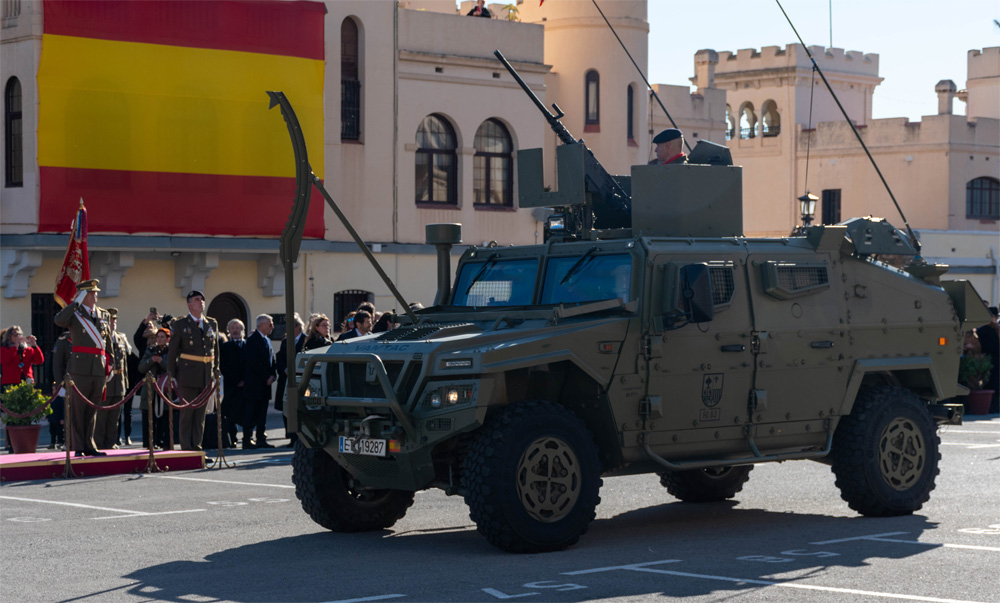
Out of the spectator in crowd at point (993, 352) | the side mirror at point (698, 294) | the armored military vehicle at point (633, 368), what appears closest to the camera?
the armored military vehicle at point (633, 368)

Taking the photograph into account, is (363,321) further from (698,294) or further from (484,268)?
(698,294)

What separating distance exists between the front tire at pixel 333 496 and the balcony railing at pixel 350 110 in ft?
59.9

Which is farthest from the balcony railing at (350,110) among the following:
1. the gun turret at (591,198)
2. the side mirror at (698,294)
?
the side mirror at (698,294)

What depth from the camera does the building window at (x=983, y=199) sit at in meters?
53.8

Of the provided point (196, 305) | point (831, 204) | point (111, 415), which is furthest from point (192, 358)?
point (831, 204)

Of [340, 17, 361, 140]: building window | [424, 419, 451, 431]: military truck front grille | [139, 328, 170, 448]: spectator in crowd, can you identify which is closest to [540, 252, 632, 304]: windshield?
[424, 419, 451, 431]: military truck front grille

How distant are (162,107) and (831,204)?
112 feet

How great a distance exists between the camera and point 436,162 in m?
31.7

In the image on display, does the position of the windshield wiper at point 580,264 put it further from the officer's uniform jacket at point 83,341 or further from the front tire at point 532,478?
the officer's uniform jacket at point 83,341

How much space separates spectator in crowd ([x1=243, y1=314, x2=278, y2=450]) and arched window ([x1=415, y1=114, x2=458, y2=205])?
10.8 meters

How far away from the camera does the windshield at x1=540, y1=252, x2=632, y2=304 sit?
39.2 feet

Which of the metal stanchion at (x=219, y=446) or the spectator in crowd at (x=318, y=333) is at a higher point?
the spectator in crowd at (x=318, y=333)

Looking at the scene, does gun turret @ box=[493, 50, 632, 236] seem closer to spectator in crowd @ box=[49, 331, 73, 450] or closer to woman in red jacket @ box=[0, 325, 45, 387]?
spectator in crowd @ box=[49, 331, 73, 450]

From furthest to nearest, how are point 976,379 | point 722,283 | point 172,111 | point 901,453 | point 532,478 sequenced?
point 172,111
point 976,379
point 901,453
point 722,283
point 532,478
